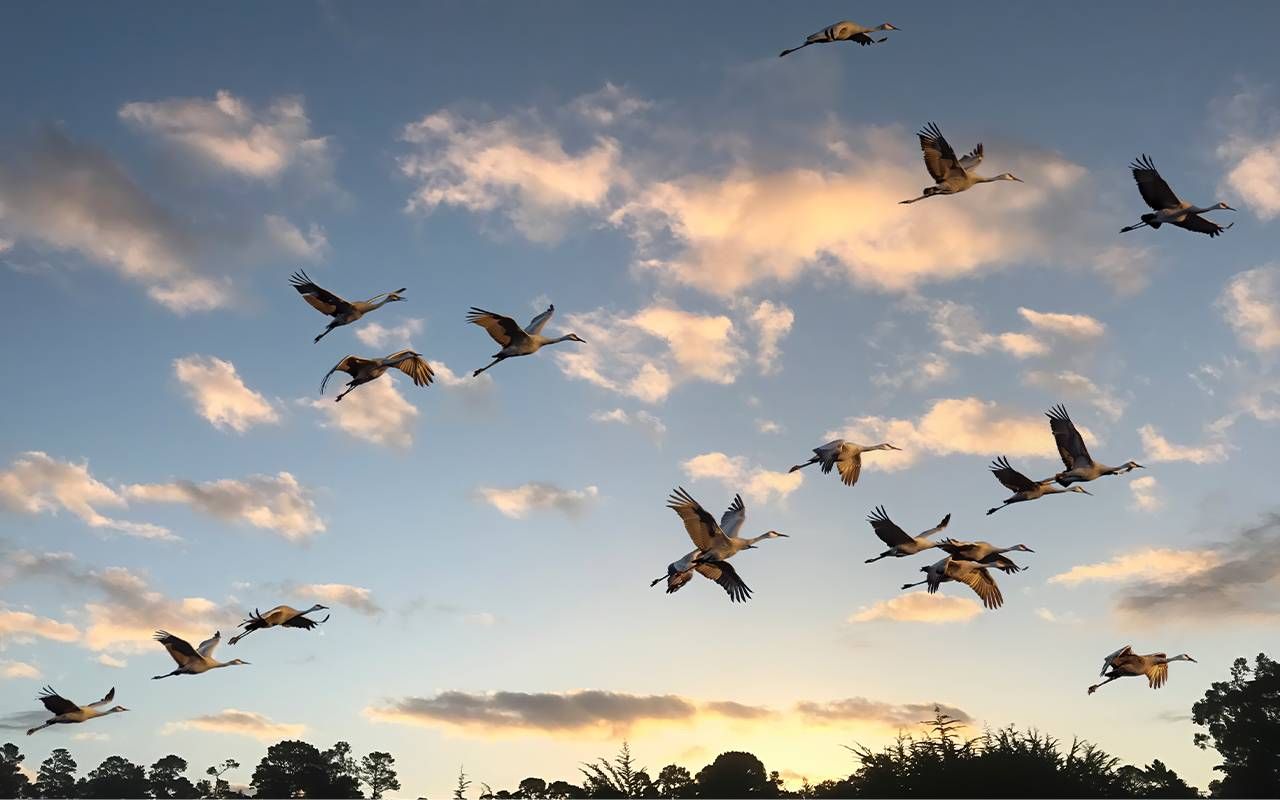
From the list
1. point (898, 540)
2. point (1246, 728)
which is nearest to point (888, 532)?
point (898, 540)

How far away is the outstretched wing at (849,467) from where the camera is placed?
93.7ft

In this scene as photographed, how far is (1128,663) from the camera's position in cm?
2506

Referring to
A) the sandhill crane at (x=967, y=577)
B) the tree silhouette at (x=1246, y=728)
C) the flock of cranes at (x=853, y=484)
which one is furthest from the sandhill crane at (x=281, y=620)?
the tree silhouette at (x=1246, y=728)

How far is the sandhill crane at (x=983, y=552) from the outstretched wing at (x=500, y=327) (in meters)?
10.6

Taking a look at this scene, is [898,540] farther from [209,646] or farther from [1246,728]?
[1246,728]

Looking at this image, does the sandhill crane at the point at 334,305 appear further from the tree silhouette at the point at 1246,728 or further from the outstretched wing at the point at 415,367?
the tree silhouette at the point at 1246,728

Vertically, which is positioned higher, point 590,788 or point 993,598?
point 993,598

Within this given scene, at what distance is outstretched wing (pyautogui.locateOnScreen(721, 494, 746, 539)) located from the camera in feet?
83.8

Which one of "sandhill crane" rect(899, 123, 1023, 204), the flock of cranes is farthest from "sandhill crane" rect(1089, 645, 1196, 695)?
"sandhill crane" rect(899, 123, 1023, 204)

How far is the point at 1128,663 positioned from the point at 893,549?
17.5 ft

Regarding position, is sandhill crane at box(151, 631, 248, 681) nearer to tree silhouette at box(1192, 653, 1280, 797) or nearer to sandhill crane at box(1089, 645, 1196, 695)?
sandhill crane at box(1089, 645, 1196, 695)

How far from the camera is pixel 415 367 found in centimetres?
3003

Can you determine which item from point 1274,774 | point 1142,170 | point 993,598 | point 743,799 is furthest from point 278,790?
point 1142,170

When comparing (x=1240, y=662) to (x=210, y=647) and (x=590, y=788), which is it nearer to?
(x=590, y=788)
